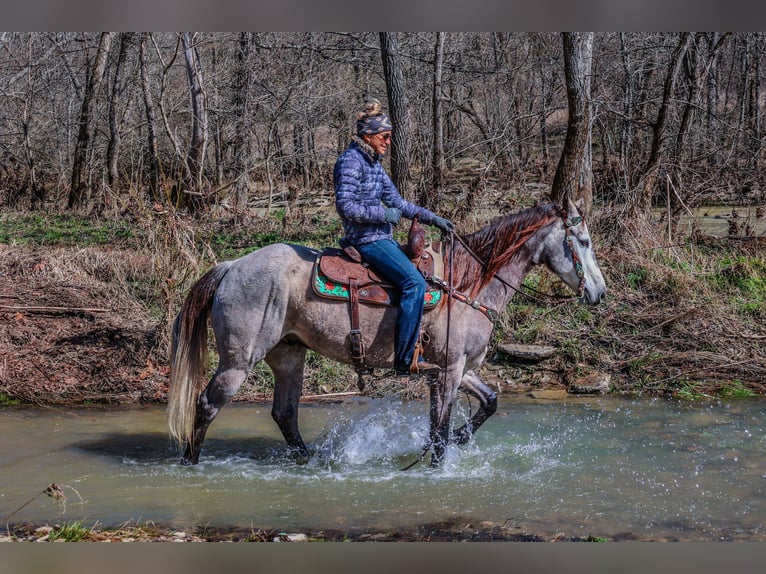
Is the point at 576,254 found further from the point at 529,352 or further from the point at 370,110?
the point at 529,352

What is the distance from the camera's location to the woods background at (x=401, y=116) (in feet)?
43.7

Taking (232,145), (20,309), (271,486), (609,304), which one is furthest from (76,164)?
(271,486)

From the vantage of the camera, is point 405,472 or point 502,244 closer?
point 405,472

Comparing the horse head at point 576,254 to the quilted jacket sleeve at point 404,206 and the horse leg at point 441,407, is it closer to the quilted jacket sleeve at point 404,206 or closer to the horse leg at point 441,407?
the quilted jacket sleeve at point 404,206

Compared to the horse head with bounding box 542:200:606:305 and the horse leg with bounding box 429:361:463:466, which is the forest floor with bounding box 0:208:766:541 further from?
the horse head with bounding box 542:200:606:305

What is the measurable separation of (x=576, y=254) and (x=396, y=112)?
829 centimetres

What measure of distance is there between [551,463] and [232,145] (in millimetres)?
13995

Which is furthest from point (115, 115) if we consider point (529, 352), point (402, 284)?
point (402, 284)

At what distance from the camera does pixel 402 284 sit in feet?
21.8

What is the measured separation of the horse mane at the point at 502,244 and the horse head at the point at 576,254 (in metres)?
0.11

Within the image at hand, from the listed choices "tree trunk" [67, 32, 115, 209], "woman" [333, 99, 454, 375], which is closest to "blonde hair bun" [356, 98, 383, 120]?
"woman" [333, 99, 454, 375]

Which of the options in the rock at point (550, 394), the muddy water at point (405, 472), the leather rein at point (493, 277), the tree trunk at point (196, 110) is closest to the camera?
the muddy water at point (405, 472)

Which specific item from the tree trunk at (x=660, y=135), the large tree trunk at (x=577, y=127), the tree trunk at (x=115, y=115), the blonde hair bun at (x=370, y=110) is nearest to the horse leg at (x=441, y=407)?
the blonde hair bun at (x=370, y=110)

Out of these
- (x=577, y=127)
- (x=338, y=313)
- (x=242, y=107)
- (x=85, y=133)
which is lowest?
(x=338, y=313)
